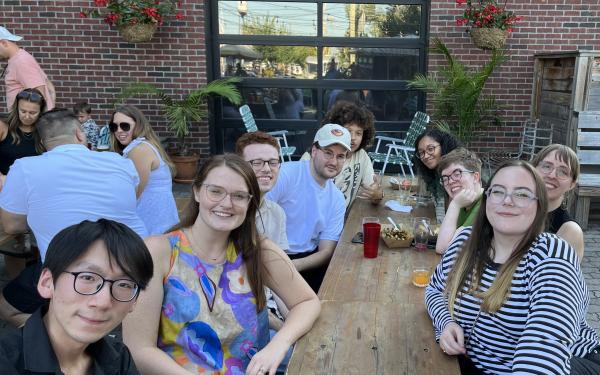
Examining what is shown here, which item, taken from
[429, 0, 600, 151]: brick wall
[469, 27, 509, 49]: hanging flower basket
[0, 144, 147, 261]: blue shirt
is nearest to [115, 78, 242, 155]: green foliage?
[429, 0, 600, 151]: brick wall

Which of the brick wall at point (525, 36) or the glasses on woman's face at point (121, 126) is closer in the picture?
the glasses on woman's face at point (121, 126)

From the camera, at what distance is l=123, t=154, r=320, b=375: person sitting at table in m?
1.83

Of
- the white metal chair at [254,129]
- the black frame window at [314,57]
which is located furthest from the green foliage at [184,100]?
the black frame window at [314,57]

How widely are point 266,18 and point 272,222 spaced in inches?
197

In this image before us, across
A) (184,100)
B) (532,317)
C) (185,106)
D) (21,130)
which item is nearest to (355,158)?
(21,130)

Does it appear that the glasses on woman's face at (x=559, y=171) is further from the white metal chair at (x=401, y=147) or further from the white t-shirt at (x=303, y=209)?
the white metal chair at (x=401, y=147)

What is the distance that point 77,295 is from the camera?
1317mm

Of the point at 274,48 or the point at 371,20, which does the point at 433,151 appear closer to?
the point at 371,20

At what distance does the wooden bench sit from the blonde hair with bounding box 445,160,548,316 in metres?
4.15

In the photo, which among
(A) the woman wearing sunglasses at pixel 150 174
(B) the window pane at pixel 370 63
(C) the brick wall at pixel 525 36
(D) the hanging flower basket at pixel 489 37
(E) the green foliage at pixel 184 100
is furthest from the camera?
(B) the window pane at pixel 370 63

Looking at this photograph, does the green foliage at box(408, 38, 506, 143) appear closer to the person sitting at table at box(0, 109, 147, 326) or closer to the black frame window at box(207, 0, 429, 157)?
the black frame window at box(207, 0, 429, 157)

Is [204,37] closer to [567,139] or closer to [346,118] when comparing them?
→ [346,118]

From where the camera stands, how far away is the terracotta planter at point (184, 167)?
6.90 metres

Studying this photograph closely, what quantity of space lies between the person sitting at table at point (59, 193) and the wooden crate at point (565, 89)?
489 centimetres
